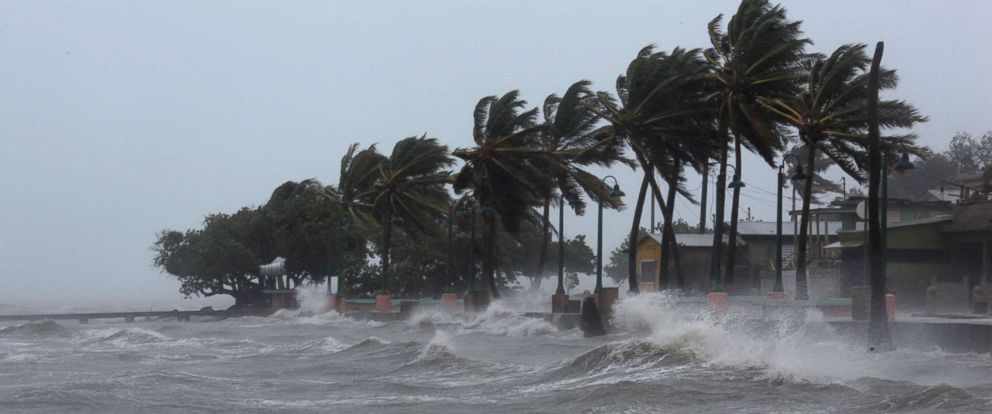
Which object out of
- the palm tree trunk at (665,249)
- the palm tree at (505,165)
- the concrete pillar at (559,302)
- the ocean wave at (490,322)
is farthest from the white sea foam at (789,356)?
the palm tree at (505,165)

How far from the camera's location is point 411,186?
5206cm

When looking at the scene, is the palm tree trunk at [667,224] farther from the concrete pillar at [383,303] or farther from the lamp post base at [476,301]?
the concrete pillar at [383,303]

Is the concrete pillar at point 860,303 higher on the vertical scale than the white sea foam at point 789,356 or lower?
higher

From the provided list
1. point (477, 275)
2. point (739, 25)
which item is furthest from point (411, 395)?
point (477, 275)

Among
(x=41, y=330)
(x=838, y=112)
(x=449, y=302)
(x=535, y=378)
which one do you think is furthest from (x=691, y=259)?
(x=535, y=378)

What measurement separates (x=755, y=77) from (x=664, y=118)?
357 cm

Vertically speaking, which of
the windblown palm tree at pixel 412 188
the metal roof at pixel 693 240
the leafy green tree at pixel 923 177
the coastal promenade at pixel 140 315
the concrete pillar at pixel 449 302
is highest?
the leafy green tree at pixel 923 177

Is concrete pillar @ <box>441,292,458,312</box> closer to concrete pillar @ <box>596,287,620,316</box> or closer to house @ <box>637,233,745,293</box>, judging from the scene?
house @ <box>637,233,745,293</box>

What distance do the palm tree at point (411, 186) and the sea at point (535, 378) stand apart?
25612 millimetres

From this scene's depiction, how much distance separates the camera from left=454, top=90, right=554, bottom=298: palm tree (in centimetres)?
4331

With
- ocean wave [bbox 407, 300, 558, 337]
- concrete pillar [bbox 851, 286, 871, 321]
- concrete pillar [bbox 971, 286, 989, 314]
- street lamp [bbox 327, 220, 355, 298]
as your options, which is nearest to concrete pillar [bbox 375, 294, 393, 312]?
ocean wave [bbox 407, 300, 558, 337]

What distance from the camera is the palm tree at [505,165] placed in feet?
142

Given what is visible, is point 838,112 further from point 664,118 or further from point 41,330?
point 41,330

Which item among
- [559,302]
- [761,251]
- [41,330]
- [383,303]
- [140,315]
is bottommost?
[140,315]
